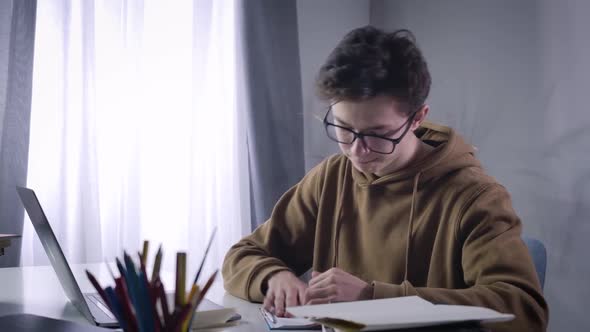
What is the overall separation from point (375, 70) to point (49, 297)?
835 mm

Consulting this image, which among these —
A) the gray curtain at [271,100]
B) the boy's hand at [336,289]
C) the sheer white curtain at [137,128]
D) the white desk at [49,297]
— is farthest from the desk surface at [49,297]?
the gray curtain at [271,100]

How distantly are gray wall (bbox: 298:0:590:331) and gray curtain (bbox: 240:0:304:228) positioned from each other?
26.1 inches

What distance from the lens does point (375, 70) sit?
1296 mm

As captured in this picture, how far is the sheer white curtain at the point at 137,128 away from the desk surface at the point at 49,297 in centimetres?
97

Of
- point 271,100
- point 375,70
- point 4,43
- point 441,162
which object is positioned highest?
point 4,43

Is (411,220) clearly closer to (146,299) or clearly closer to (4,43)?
(146,299)

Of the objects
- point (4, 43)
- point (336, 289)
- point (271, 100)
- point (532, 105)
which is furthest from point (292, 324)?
point (271, 100)

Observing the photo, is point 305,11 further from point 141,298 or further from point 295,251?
point 141,298

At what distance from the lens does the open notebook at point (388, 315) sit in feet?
2.49

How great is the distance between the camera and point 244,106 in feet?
10.3

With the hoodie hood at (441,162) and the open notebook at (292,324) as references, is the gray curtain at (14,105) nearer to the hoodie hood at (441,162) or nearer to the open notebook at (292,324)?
the hoodie hood at (441,162)

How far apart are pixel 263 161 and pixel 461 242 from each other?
6.11 ft

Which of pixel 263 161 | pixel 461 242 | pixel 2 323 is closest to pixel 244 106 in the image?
pixel 263 161

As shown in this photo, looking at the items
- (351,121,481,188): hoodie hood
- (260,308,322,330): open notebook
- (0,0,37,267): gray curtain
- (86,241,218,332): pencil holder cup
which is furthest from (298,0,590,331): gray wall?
(86,241,218,332): pencil holder cup
